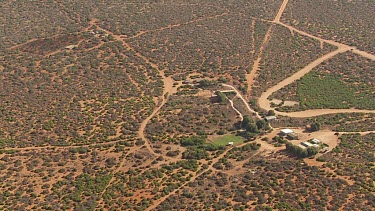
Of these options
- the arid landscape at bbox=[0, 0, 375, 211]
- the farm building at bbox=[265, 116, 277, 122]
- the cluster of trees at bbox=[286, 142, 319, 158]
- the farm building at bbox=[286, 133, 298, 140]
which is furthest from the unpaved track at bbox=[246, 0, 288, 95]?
the cluster of trees at bbox=[286, 142, 319, 158]

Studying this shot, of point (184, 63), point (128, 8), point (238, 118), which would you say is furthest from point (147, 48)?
point (238, 118)

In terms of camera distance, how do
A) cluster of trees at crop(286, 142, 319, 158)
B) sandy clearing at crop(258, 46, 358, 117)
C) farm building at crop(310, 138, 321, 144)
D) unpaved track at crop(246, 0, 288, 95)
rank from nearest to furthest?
cluster of trees at crop(286, 142, 319, 158) < farm building at crop(310, 138, 321, 144) < sandy clearing at crop(258, 46, 358, 117) < unpaved track at crop(246, 0, 288, 95)

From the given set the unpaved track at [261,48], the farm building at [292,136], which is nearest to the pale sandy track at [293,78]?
the unpaved track at [261,48]

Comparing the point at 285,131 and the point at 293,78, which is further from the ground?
the point at 293,78

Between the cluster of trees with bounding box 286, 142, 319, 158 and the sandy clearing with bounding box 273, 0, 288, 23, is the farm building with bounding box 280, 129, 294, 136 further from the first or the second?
the sandy clearing with bounding box 273, 0, 288, 23

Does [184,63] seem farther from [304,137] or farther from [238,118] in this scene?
[304,137]

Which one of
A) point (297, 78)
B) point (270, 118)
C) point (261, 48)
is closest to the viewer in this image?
point (270, 118)

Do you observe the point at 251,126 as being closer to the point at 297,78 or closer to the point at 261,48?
the point at 297,78

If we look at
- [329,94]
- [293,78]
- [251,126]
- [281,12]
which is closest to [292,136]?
[251,126]
